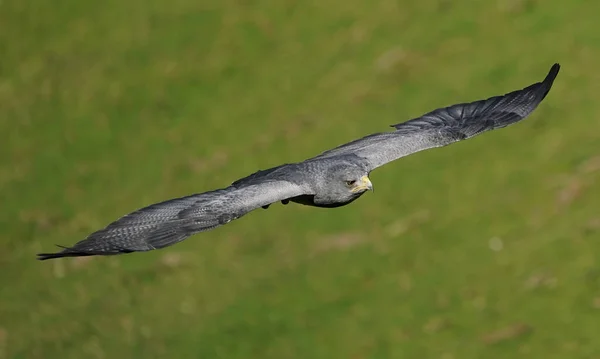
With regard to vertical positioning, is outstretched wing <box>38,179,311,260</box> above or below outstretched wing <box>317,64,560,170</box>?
below

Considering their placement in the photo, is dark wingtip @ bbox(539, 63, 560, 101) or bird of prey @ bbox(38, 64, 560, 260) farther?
dark wingtip @ bbox(539, 63, 560, 101)

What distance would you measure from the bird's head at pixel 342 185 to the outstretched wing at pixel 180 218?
0.44 metres

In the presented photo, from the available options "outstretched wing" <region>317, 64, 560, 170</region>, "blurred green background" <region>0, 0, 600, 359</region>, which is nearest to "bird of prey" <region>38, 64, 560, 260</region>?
"outstretched wing" <region>317, 64, 560, 170</region>

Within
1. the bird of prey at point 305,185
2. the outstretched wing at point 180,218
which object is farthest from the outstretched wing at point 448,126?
the outstretched wing at point 180,218

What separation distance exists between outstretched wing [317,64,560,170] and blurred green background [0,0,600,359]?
423 cm

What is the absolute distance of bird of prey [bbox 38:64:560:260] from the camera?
11.1m

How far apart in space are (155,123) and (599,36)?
8305 mm

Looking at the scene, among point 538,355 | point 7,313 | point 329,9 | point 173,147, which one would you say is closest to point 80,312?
point 7,313

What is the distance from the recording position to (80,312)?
19.9 metres

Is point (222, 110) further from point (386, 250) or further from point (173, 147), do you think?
point (386, 250)

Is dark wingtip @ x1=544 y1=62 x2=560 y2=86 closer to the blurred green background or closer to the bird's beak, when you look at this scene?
the bird's beak

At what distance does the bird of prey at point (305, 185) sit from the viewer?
1112 cm

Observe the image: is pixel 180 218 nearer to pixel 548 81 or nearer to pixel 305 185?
pixel 305 185

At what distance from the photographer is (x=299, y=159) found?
22000mm
